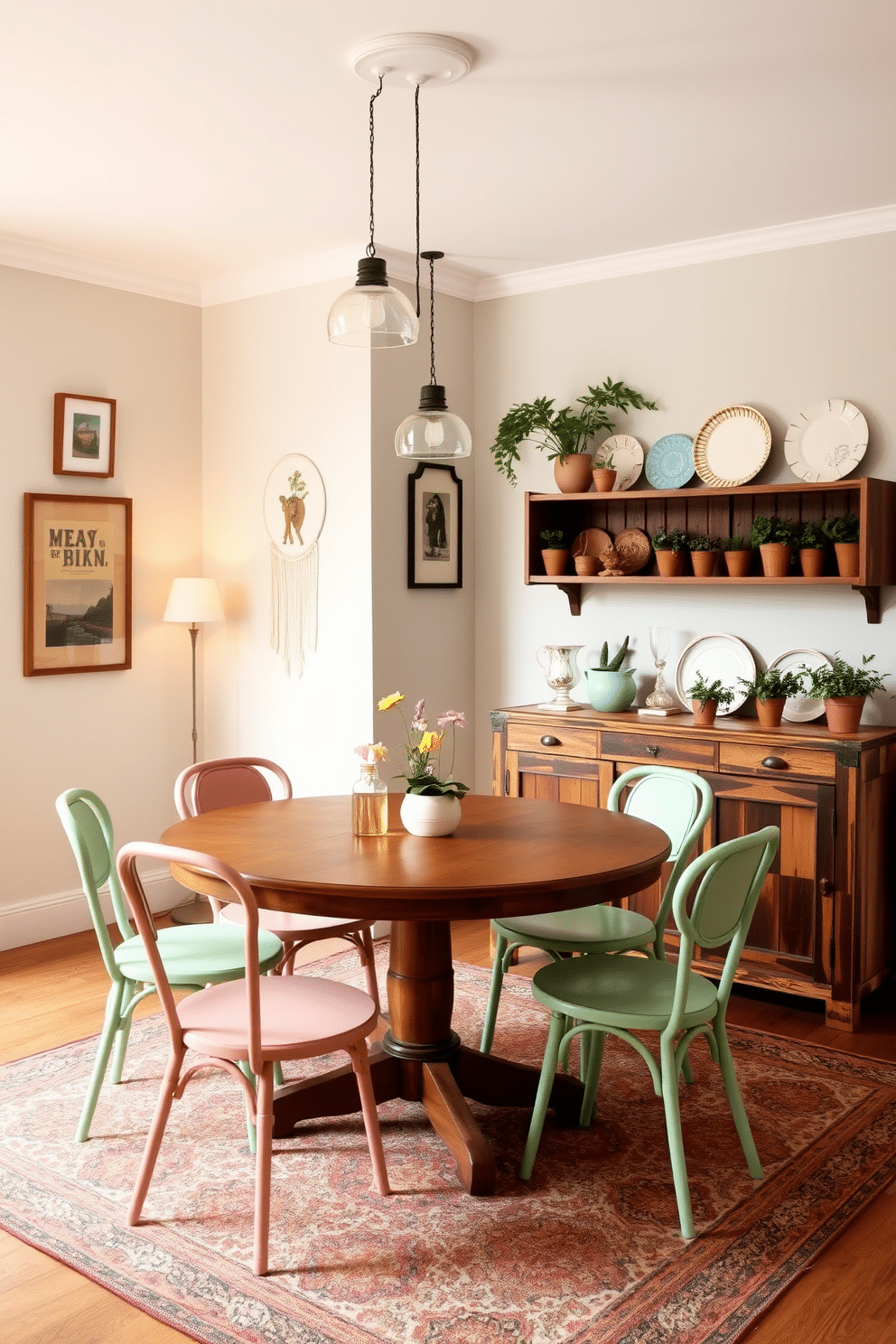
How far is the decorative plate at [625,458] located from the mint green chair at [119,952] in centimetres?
245

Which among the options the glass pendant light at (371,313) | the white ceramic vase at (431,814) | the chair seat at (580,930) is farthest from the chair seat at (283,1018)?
the glass pendant light at (371,313)

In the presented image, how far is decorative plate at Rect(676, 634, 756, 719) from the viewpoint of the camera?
4.46 metres

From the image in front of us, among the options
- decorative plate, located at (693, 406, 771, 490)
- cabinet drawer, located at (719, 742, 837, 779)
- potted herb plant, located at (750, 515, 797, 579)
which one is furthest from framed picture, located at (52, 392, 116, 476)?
cabinet drawer, located at (719, 742, 837, 779)

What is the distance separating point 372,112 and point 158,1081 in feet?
8.96

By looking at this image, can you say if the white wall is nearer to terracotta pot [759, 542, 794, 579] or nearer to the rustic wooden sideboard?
terracotta pot [759, 542, 794, 579]

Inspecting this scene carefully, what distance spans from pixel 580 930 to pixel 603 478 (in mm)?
2089

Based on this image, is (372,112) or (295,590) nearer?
(372,112)

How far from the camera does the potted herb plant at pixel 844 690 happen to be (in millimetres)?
3906

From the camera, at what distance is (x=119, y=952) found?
306 cm

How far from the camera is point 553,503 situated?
4.91m

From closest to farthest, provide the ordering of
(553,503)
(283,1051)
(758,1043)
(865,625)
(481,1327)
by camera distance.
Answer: (481,1327), (283,1051), (758,1043), (865,625), (553,503)

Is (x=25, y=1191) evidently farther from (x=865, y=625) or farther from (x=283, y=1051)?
(x=865, y=625)

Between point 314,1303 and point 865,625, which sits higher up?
point 865,625

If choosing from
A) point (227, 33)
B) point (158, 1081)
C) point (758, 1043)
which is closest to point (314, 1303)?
point (158, 1081)
